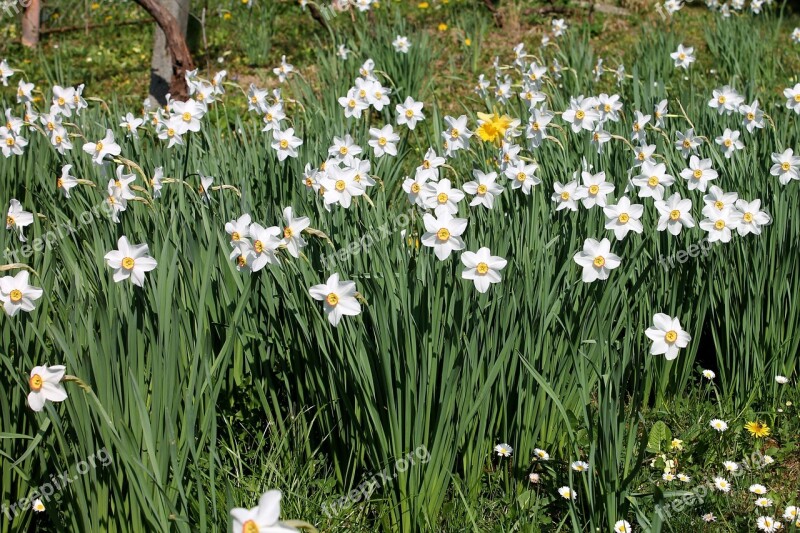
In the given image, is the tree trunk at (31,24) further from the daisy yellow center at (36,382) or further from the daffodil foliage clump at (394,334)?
the daisy yellow center at (36,382)

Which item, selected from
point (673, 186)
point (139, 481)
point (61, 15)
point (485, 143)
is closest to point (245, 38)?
point (61, 15)

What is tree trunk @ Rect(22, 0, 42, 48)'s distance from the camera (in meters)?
7.81

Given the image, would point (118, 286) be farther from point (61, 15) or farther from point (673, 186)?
point (61, 15)

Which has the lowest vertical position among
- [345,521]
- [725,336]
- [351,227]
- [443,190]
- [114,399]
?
[345,521]

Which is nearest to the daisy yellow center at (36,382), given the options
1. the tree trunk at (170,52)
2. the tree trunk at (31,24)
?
the tree trunk at (170,52)

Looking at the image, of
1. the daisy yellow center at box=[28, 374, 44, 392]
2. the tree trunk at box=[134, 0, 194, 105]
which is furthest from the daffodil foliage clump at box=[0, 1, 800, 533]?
the tree trunk at box=[134, 0, 194, 105]

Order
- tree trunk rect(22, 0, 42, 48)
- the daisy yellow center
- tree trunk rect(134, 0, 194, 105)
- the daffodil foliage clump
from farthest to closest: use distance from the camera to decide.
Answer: tree trunk rect(22, 0, 42, 48) → tree trunk rect(134, 0, 194, 105) → the daffodil foliage clump → the daisy yellow center

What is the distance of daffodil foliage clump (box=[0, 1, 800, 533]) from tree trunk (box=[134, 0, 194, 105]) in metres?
1.76

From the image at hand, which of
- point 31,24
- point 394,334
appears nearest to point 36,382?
point 394,334

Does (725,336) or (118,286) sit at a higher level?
(118,286)

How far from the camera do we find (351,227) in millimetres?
2479

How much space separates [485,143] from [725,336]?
4.39ft

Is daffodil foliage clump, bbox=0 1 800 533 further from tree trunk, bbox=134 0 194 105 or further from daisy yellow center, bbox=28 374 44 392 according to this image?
tree trunk, bbox=134 0 194 105

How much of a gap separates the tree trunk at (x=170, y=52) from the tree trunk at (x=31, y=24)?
315 centimetres
